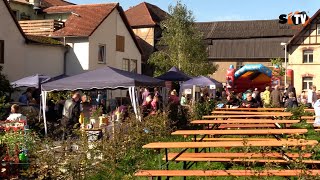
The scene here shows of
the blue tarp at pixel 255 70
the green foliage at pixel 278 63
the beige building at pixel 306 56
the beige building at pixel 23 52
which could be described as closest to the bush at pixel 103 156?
the beige building at pixel 23 52

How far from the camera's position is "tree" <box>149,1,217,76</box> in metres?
47.7

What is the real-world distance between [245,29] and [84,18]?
3216cm

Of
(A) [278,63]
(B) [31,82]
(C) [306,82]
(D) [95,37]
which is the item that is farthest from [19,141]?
(C) [306,82]

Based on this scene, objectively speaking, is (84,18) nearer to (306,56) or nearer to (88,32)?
(88,32)

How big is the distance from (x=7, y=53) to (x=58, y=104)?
9.38 meters

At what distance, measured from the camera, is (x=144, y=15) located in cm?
6394

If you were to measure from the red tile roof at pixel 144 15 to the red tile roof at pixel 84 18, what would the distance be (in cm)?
2463

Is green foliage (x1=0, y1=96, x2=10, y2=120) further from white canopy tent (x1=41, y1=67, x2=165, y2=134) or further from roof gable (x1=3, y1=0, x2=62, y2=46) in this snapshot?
roof gable (x1=3, y1=0, x2=62, y2=46)

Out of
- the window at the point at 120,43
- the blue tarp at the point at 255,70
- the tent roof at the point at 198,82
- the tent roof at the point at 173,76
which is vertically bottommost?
the tent roof at the point at 198,82

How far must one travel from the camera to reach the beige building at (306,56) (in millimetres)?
53812

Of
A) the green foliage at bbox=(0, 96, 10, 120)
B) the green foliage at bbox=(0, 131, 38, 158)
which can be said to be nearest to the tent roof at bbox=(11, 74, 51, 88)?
the green foliage at bbox=(0, 96, 10, 120)

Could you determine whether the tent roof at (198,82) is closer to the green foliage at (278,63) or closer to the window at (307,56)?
the green foliage at (278,63)

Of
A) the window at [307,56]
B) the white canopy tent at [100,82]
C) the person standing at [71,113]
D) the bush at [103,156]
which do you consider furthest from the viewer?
the window at [307,56]

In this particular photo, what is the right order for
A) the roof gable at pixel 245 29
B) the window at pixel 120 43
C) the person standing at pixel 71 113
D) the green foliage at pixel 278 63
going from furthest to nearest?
the roof gable at pixel 245 29, the green foliage at pixel 278 63, the window at pixel 120 43, the person standing at pixel 71 113
